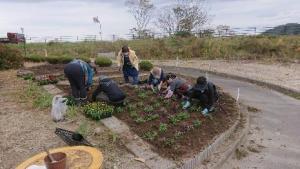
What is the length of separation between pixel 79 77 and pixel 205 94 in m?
2.75

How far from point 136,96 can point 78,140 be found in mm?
3254

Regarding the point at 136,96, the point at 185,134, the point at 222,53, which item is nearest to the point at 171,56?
the point at 222,53

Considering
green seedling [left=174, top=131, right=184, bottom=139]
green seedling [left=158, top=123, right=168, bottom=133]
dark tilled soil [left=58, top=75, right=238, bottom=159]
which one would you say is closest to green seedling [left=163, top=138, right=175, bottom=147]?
dark tilled soil [left=58, top=75, right=238, bottom=159]

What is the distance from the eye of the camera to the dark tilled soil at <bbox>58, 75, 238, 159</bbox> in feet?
21.6

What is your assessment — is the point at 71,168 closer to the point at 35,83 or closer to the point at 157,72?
the point at 157,72

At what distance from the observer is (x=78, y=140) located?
6184 millimetres

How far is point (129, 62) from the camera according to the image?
1051 cm

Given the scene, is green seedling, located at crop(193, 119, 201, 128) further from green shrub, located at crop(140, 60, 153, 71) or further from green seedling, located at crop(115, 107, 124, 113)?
green shrub, located at crop(140, 60, 153, 71)

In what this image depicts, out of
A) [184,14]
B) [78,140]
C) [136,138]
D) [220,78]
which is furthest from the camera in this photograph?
[184,14]

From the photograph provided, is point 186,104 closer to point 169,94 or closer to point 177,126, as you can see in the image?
point 169,94

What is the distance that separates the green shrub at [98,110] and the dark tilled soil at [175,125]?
0.86 feet

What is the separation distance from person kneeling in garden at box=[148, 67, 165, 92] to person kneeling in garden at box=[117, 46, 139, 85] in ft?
2.31

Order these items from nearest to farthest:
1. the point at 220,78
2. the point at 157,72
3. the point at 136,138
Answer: the point at 136,138 → the point at 157,72 → the point at 220,78

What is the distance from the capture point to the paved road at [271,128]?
Result: 22.6ft
